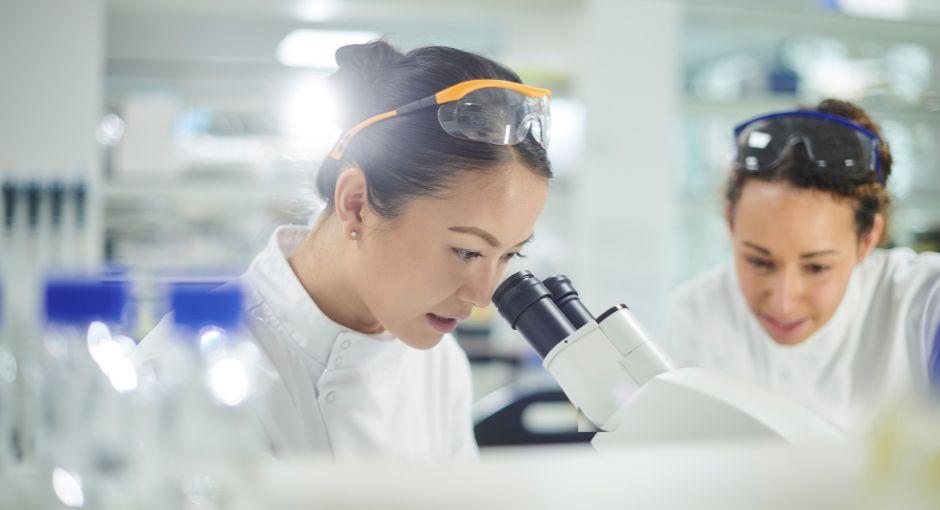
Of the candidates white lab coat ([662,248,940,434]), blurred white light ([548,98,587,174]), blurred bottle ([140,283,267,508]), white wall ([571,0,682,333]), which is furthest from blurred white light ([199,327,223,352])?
white wall ([571,0,682,333])

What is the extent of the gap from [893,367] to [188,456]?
102cm

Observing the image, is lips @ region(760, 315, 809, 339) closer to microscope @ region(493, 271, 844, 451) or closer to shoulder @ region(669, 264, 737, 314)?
shoulder @ region(669, 264, 737, 314)

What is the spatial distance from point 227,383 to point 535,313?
1.12 ft

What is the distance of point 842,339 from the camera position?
3.92ft

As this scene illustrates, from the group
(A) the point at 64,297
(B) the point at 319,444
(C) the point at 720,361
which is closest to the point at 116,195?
(B) the point at 319,444

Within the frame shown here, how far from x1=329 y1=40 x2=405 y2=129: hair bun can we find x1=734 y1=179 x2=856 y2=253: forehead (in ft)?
1.79

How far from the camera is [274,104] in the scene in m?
1.29

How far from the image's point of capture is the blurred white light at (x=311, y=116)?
943 mm

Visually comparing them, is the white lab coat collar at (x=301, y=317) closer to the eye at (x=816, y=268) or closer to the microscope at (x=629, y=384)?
the microscope at (x=629, y=384)

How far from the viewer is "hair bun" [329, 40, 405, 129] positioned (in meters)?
0.89

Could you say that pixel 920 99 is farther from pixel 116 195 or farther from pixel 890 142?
pixel 116 195

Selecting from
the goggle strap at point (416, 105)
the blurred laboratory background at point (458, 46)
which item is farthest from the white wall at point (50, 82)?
the goggle strap at point (416, 105)

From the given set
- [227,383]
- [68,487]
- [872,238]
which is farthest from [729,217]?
[68,487]

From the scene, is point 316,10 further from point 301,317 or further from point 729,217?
point 729,217
